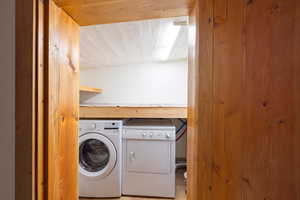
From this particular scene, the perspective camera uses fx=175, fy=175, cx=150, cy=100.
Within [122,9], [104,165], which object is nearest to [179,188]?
[104,165]

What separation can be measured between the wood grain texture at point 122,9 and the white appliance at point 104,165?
4.44 feet

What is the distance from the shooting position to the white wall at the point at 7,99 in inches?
27.9

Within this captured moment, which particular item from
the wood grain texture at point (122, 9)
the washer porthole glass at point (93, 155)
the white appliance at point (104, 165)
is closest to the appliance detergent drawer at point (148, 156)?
the white appliance at point (104, 165)

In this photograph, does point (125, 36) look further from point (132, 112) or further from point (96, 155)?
point (96, 155)

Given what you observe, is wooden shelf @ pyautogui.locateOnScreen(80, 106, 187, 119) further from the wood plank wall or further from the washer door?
the wood plank wall

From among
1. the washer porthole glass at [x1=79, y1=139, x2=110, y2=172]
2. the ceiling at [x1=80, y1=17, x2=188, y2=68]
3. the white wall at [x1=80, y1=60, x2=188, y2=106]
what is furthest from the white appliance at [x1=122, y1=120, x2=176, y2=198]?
the white wall at [x1=80, y1=60, x2=188, y2=106]

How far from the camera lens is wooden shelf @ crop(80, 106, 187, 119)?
6.58 feet

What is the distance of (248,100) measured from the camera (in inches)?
22.9

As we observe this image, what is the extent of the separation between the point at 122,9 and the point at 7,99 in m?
0.61

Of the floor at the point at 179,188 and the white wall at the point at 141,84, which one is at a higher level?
the white wall at the point at 141,84

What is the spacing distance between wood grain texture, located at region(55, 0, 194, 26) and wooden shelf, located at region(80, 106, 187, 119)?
128cm

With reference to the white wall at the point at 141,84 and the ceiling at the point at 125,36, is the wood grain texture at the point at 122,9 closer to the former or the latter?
the ceiling at the point at 125,36

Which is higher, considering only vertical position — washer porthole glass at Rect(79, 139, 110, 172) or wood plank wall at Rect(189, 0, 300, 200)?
wood plank wall at Rect(189, 0, 300, 200)

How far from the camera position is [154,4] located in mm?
725
